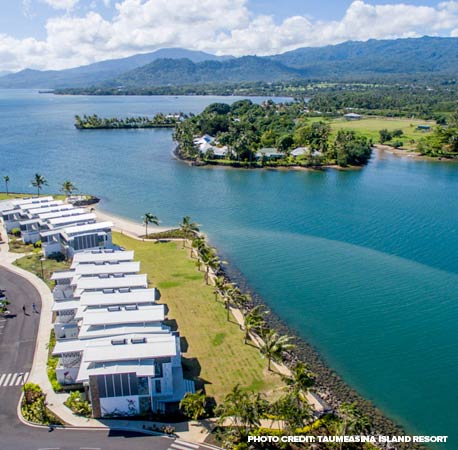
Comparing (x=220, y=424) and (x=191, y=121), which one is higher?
(x=191, y=121)

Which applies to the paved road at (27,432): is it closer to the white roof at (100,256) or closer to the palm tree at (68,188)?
the white roof at (100,256)

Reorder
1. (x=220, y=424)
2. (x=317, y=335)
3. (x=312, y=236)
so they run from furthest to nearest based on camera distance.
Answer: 1. (x=312, y=236)
2. (x=317, y=335)
3. (x=220, y=424)

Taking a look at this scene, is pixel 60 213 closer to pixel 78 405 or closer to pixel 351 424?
pixel 78 405

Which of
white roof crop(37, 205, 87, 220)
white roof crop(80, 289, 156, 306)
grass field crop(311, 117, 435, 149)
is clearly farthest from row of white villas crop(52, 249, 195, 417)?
grass field crop(311, 117, 435, 149)

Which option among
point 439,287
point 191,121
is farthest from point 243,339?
point 191,121

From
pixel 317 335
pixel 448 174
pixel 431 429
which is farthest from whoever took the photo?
pixel 448 174

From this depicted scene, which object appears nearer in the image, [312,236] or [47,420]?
[47,420]

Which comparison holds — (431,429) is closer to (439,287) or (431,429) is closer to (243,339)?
(243,339)
